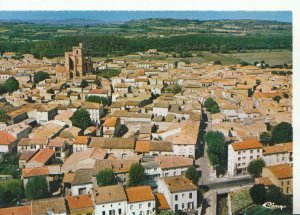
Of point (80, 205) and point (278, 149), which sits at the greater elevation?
point (278, 149)

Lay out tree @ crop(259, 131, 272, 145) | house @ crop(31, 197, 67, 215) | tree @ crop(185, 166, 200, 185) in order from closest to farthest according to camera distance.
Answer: house @ crop(31, 197, 67, 215)
tree @ crop(185, 166, 200, 185)
tree @ crop(259, 131, 272, 145)

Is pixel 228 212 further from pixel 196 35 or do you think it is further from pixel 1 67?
pixel 196 35

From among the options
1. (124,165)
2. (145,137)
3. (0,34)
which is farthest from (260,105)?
(0,34)

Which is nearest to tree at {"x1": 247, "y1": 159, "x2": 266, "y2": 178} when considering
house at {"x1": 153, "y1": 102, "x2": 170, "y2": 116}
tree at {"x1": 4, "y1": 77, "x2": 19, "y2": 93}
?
house at {"x1": 153, "y1": 102, "x2": 170, "y2": 116}

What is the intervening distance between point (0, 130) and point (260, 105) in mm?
9839

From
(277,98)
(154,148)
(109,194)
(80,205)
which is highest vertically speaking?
(277,98)

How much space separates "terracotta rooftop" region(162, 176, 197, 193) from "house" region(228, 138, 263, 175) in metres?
2.20

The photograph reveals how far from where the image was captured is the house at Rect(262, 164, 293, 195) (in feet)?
29.9

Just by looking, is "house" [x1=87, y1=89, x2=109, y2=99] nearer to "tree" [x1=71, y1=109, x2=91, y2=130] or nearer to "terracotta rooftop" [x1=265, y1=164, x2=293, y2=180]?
"tree" [x1=71, y1=109, x2=91, y2=130]

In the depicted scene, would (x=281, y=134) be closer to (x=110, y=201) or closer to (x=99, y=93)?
(x=110, y=201)

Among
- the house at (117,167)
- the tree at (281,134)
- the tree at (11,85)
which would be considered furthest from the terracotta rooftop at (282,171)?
the tree at (11,85)

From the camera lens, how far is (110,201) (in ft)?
27.5

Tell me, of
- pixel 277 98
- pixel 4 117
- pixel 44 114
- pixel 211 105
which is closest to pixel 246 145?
pixel 211 105

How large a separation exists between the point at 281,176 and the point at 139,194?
321 centimetres
